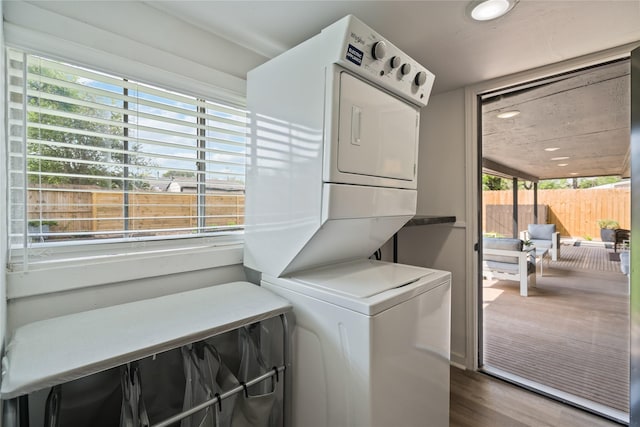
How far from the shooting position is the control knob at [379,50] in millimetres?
1249

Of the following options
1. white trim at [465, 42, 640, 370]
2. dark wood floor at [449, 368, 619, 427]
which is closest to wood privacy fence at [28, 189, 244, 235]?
white trim at [465, 42, 640, 370]

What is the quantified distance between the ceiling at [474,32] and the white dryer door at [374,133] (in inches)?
16.8

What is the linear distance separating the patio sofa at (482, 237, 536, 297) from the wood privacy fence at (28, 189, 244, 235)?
3.60 metres

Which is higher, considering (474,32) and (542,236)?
(474,32)

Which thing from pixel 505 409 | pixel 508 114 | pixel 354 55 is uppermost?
pixel 508 114

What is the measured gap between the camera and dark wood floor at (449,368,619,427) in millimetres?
1800

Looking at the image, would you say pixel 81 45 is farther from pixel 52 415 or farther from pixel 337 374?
pixel 337 374

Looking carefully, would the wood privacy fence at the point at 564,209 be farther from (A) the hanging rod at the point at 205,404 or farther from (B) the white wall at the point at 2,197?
(B) the white wall at the point at 2,197

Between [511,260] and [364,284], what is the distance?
363 cm

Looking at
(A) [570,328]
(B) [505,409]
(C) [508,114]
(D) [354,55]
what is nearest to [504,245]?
(A) [570,328]

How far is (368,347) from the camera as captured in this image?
43.8 inches

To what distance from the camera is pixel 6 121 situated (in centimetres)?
110

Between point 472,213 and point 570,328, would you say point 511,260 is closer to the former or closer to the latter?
point 570,328

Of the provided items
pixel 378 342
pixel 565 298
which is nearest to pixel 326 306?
pixel 378 342
